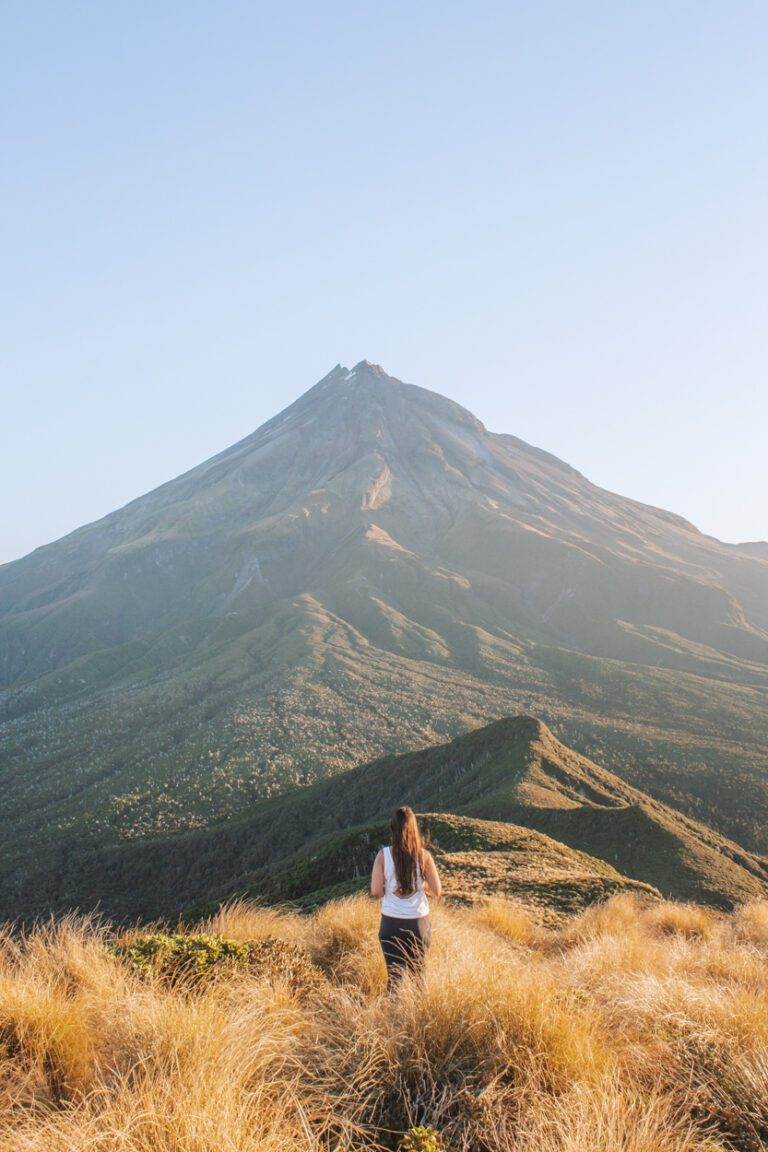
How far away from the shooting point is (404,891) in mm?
7402

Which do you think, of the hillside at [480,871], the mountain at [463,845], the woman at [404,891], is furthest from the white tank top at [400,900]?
the mountain at [463,845]

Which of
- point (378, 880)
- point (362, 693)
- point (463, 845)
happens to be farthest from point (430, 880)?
point (362, 693)

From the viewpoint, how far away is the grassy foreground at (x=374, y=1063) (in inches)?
159

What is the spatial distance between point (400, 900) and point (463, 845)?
64.2 feet

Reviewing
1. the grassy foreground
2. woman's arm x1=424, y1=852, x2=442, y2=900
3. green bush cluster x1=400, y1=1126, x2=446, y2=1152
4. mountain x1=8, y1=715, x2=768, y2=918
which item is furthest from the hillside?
green bush cluster x1=400, y1=1126, x2=446, y2=1152

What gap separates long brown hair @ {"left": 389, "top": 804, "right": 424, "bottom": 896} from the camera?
742cm

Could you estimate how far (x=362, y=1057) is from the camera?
500 cm

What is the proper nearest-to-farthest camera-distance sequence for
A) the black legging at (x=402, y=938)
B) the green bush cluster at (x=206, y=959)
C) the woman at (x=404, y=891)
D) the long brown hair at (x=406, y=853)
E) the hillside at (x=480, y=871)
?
1. the green bush cluster at (x=206, y=959)
2. the black legging at (x=402, y=938)
3. the woman at (x=404, y=891)
4. the long brown hair at (x=406, y=853)
5. the hillside at (x=480, y=871)

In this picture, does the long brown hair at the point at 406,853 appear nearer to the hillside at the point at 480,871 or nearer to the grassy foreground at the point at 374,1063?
the grassy foreground at the point at 374,1063

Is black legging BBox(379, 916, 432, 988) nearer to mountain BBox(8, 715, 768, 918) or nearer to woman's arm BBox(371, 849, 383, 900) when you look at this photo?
woman's arm BBox(371, 849, 383, 900)

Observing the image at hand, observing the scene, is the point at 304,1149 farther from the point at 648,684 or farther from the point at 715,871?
the point at 648,684

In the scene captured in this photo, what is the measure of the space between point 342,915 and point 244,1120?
6.39 metres

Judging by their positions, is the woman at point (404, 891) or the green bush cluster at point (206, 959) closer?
the green bush cluster at point (206, 959)

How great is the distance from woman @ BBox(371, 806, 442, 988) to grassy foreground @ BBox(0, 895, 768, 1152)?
708mm
